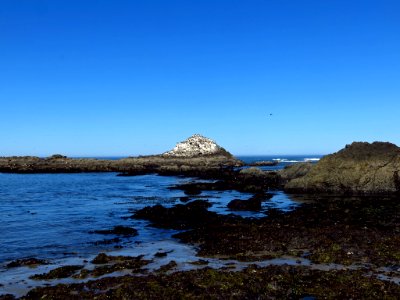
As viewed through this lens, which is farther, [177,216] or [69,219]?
[69,219]

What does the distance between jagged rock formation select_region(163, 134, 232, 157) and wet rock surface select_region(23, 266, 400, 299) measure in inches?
5328

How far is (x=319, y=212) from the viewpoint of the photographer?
96.9 ft

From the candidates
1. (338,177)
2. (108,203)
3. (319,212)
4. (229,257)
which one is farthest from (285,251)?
(338,177)

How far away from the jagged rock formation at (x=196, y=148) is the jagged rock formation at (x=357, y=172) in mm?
103879

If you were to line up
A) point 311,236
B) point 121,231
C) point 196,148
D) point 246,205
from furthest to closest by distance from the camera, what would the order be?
1. point 196,148
2. point 246,205
3. point 121,231
4. point 311,236

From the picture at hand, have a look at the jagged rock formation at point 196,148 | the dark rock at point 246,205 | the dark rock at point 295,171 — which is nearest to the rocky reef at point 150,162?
the jagged rock formation at point 196,148

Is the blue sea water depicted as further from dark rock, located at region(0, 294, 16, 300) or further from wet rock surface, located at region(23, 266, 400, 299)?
wet rock surface, located at region(23, 266, 400, 299)

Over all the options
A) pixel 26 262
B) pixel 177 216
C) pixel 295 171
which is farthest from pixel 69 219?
pixel 295 171

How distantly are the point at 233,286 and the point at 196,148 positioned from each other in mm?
142396

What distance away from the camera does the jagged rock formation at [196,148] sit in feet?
499

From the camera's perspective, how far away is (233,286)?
1309 cm

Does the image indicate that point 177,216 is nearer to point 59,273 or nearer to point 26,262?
point 26,262

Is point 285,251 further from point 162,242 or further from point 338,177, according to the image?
point 338,177

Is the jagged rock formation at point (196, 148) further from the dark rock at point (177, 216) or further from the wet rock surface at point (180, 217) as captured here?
the wet rock surface at point (180, 217)
